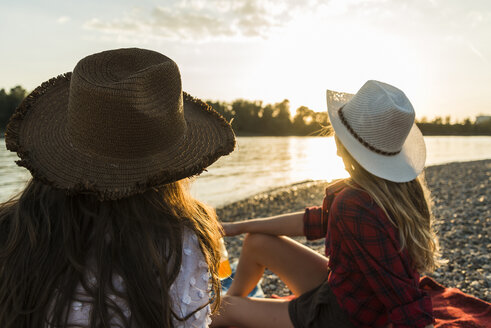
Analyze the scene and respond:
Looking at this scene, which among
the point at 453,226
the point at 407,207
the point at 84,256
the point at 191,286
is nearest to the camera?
the point at 84,256

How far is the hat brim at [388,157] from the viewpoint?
1.84 m

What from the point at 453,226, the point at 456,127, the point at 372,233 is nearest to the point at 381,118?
the point at 372,233

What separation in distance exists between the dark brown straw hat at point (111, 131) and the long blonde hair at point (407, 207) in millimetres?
903

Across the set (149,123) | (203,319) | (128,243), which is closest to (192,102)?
(149,123)

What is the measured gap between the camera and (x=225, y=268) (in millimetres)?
3154

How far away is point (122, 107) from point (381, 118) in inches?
52.0

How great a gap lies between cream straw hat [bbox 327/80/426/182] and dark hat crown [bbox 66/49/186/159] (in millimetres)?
1048

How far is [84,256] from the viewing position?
1.07 meters

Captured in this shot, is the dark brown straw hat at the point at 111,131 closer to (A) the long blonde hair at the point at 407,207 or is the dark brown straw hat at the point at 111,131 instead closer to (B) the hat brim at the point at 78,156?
(B) the hat brim at the point at 78,156

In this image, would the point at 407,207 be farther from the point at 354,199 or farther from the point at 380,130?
the point at 380,130

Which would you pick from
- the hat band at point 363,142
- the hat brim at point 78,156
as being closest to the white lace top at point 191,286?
the hat brim at point 78,156

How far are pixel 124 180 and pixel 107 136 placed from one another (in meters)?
0.14

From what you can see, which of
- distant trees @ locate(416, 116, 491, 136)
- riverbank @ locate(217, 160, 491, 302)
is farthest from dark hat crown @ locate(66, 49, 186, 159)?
distant trees @ locate(416, 116, 491, 136)

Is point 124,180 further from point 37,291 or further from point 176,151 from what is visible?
point 37,291
